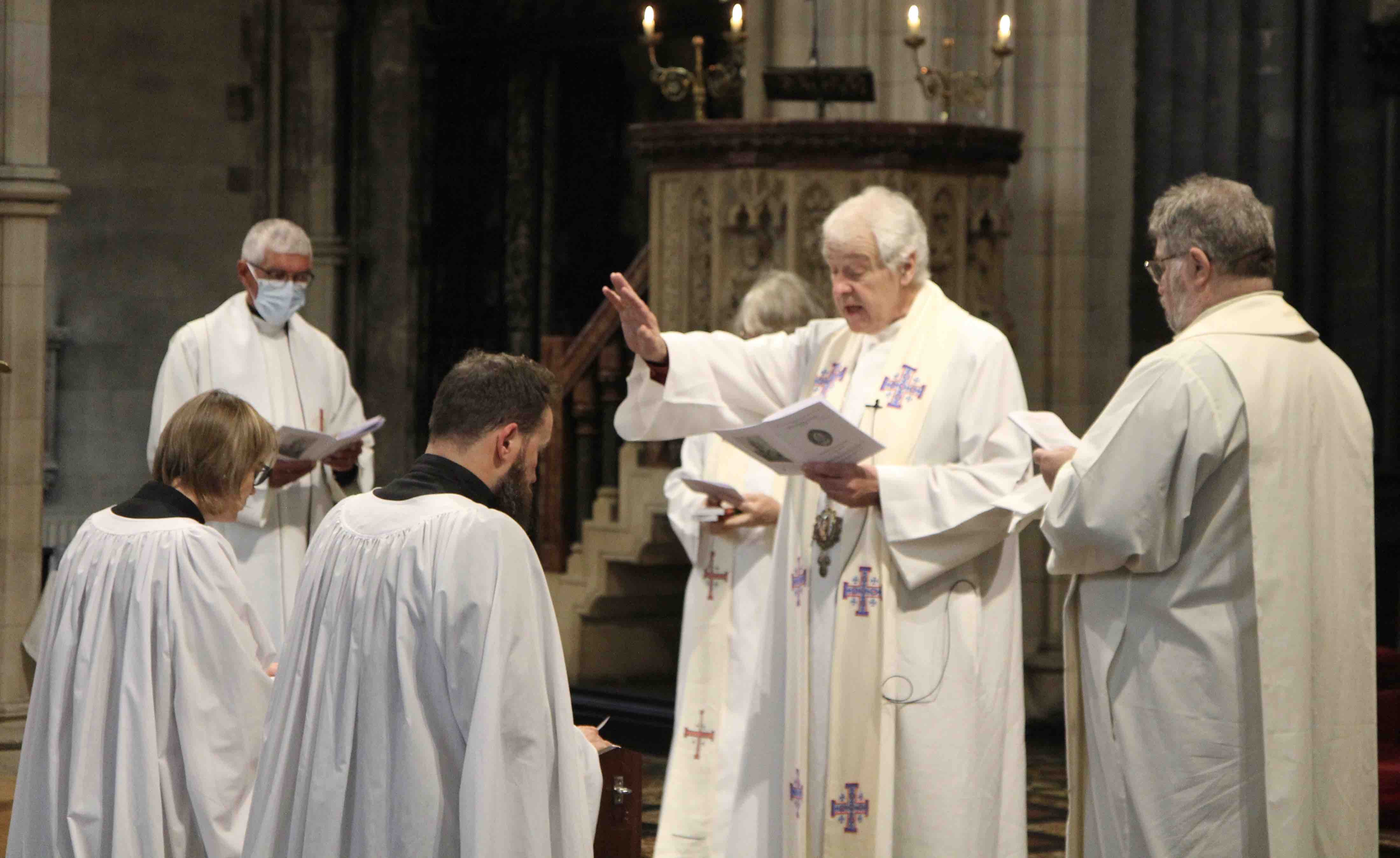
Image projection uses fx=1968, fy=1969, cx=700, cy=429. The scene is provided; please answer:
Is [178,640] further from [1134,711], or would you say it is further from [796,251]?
[796,251]

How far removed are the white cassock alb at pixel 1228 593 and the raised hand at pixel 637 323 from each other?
44.1 inches

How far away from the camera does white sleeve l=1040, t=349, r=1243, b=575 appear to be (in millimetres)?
3846

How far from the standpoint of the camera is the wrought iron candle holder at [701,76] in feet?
25.1

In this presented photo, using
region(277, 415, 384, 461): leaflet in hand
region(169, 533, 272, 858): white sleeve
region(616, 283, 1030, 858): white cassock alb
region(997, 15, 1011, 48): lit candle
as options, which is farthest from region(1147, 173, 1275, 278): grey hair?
region(997, 15, 1011, 48): lit candle

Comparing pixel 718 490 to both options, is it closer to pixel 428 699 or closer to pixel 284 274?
pixel 284 274

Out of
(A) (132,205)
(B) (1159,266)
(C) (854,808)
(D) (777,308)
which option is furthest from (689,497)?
(A) (132,205)

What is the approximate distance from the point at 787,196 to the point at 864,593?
2.52 metres

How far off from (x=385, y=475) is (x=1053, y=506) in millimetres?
8588

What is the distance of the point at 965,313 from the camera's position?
5043 mm

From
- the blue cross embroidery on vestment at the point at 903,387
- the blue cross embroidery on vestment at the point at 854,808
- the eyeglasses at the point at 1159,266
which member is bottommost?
the blue cross embroidery on vestment at the point at 854,808

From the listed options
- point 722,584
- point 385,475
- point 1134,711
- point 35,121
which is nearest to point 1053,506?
point 1134,711

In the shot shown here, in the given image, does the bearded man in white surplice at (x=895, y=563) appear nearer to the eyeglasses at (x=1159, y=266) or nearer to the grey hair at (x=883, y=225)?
the grey hair at (x=883, y=225)

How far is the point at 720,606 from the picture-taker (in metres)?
6.00

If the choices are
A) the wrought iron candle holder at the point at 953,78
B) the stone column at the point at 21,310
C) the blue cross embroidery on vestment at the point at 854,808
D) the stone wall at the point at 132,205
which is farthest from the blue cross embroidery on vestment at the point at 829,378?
the stone wall at the point at 132,205
